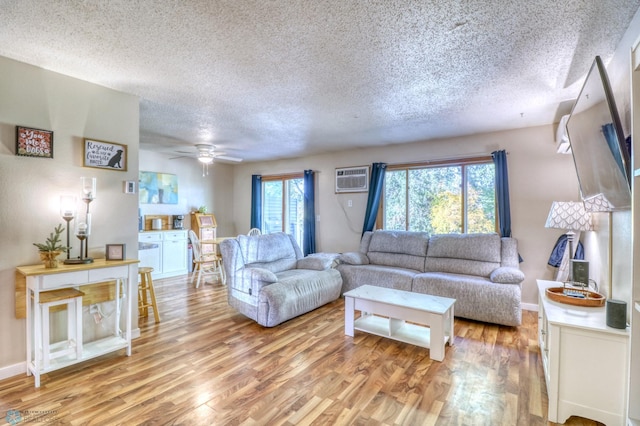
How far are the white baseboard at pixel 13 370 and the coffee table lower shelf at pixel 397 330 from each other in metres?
2.75

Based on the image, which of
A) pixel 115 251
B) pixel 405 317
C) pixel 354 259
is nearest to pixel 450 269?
pixel 354 259

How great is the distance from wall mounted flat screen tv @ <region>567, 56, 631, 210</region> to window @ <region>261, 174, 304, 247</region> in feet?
15.1

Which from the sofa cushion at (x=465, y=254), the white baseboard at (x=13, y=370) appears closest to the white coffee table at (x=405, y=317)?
the sofa cushion at (x=465, y=254)

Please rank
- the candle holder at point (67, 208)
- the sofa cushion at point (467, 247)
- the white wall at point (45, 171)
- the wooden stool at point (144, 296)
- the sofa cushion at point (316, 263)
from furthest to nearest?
the sofa cushion at point (316, 263) < the sofa cushion at point (467, 247) < the wooden stool at point (144, 296) < the candle holder at point (67, 208) < the white wall at point (45, 171)

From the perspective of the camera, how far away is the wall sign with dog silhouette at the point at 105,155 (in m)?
2.66

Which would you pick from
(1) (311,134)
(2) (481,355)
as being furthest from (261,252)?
(2) (481,355)

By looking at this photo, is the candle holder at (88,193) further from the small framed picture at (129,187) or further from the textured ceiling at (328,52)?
the textured ceiling at (328,52)

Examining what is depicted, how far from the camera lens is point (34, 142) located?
7.78 ft

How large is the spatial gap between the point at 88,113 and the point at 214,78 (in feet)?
3.94

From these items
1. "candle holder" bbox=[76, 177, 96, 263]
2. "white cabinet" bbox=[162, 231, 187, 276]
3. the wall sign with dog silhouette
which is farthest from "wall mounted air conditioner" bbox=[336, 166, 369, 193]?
"candle holder" bbox=[76, 177, 96, 263]

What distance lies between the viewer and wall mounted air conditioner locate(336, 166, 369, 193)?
17.1 feet

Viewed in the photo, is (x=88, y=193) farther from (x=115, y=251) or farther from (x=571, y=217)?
(x=571, y=217)

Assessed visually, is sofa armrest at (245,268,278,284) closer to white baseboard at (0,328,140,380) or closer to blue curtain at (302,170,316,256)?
white baseboard at (0,328,140,380)

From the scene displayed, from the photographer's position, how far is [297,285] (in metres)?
3.49
